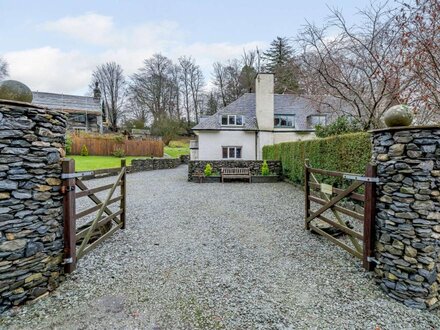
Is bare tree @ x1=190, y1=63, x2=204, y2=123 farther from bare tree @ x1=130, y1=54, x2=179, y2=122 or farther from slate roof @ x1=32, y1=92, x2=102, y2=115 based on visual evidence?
slate roof @ x1=32, y1=92, x2=102, y2=115

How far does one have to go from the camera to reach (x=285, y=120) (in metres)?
20.0

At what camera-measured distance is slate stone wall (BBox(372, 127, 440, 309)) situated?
2.63 m

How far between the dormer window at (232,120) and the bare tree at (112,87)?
24.3 meters

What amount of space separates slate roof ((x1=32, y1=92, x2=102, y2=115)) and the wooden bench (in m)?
22.6

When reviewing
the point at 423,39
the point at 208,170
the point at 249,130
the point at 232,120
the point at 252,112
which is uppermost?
the point at 252,112

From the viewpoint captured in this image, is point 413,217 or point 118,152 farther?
point 118,152

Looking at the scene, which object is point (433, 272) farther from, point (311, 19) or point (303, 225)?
point (311, 19)

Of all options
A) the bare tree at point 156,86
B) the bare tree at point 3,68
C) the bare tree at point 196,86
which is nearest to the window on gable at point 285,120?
the bare tree at point 156,86

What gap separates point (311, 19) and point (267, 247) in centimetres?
807

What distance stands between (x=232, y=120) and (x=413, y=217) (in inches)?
676

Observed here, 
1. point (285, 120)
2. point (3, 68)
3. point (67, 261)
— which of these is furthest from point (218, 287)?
point (3, 68)

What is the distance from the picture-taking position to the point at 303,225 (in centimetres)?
566

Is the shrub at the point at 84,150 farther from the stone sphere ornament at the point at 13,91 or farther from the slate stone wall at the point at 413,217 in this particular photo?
the slate stone wall at the point at 413,217

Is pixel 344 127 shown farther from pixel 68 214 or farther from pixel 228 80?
pixel 228 80
